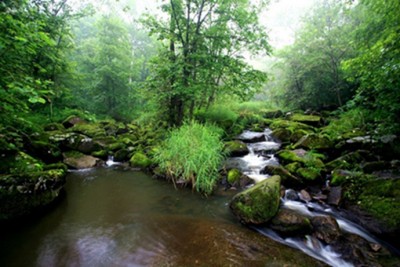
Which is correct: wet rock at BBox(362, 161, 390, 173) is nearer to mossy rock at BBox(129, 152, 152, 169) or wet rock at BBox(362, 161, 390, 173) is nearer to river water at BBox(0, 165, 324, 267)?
river water at BBox(0, 165, 324, 267)

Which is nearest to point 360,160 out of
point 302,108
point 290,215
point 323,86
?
point 290,215

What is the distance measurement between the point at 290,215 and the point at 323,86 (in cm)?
1111

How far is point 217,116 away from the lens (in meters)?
10.7

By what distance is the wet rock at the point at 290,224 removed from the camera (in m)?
3.17

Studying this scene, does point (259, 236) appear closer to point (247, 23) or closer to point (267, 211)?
point (267, 211)

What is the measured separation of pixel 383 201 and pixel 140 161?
20.5 feet

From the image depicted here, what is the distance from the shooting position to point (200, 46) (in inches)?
313

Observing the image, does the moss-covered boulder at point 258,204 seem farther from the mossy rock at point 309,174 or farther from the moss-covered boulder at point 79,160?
the moss-covered boulder at point 79,160

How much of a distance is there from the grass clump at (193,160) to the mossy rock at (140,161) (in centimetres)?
92

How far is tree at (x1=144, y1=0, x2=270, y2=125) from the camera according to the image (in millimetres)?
7449

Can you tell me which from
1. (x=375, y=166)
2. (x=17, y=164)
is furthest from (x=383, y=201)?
(x=17, y=164)

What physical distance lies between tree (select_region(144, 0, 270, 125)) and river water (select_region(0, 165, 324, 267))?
419 cm

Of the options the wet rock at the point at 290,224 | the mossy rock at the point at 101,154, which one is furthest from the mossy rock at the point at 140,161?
the wet rock at the point at 290,224

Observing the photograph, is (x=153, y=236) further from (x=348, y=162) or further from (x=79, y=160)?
(x=79, y=160)
